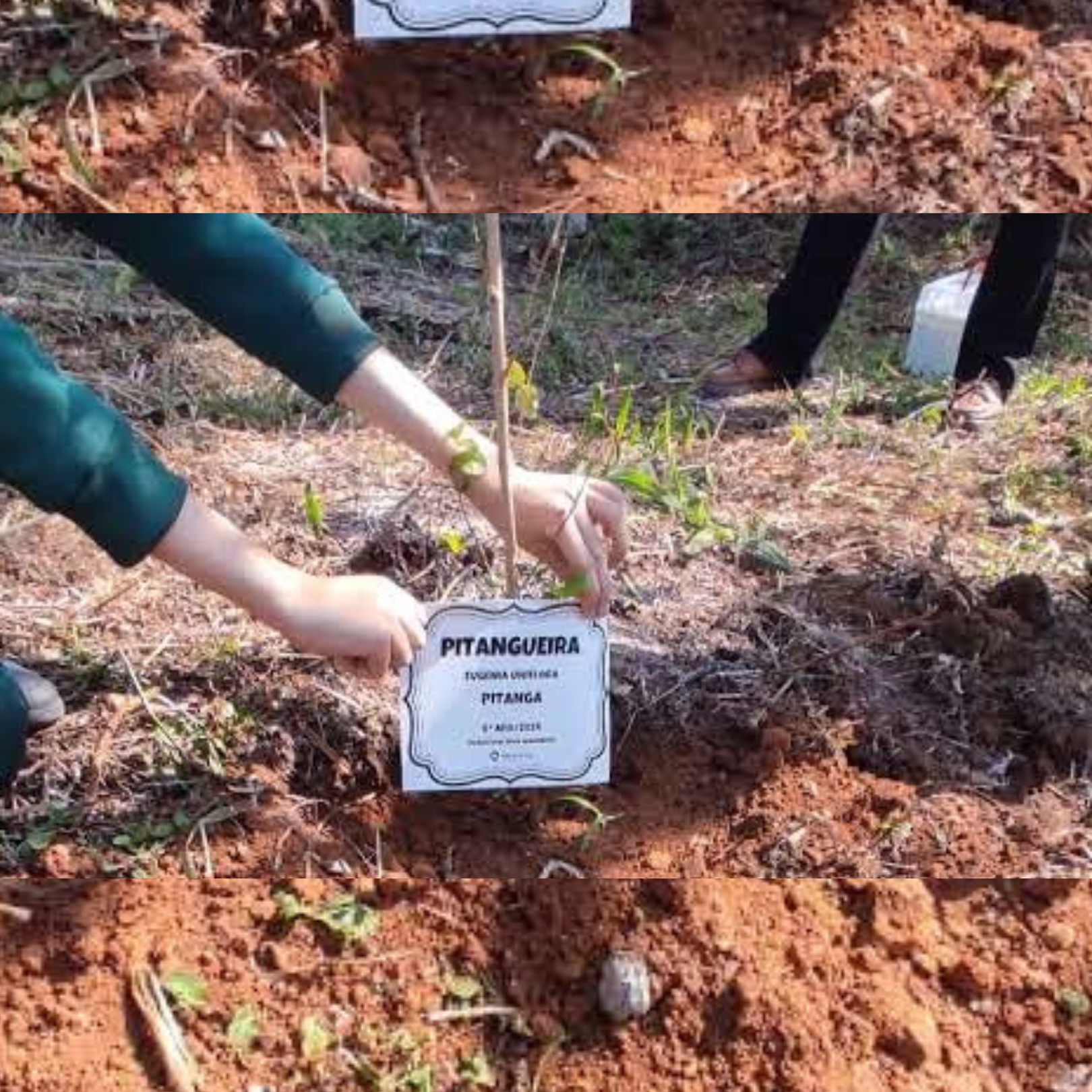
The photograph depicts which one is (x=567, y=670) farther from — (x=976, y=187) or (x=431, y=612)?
(x=976, y=187)

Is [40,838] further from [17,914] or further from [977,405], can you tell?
[977,405]

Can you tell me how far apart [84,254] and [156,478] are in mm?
1480

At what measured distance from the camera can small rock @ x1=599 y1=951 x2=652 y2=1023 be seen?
124cm

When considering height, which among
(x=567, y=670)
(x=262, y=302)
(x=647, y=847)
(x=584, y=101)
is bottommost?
(x=647, y=847)

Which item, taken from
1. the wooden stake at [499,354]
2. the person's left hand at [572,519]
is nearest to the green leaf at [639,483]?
the person's left hand at [572,519]

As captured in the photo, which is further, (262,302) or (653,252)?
(653,252)

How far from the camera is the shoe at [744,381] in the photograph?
2318 mm

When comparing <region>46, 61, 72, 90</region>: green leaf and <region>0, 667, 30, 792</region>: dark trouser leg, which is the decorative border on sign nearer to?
<region>46, 61, 72, 90</region>: green leaf

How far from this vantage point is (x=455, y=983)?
1.26 metres

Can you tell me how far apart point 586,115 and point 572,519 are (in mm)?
769

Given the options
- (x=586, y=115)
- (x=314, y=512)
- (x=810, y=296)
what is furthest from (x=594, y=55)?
(x=314, y=512)

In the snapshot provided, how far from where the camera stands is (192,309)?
133 cm

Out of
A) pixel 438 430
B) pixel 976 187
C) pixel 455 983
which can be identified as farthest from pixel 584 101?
pixel 455 983

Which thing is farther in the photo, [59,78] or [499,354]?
[59,78]
